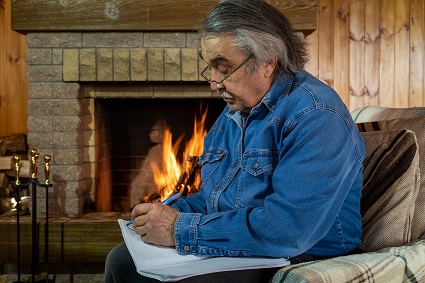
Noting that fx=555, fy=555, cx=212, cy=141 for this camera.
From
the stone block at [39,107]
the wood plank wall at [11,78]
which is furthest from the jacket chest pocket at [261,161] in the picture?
the wood plank wall at [11,78]

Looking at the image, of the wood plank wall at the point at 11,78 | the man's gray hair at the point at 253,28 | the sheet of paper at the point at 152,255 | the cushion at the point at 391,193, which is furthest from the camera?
the wood plank wall at the point at 11,78

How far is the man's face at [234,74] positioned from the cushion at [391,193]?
0.37 meters

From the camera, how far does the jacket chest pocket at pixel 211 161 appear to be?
139cm

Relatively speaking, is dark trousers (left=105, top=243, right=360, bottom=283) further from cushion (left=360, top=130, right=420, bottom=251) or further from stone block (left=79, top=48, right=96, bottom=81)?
stone block (left=79, top=48, right=96, bottom=81)

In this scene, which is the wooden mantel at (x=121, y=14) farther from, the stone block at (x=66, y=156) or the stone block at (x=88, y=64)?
the stone block at (x=66, y=156)

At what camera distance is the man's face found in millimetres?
1257

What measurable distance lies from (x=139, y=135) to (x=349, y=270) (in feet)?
7.08

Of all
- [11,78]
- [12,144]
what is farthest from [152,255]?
[11,78]

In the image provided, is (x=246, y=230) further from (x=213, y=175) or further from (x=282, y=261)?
(x=213, y=175)

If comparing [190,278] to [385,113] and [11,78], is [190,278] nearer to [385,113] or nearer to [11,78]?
[385,113]

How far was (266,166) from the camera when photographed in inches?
47.6

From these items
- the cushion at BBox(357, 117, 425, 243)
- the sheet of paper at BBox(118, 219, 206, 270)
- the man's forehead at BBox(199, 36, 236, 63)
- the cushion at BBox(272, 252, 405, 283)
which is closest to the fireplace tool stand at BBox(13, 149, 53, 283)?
the sheet of paper at BBox(118, 219, 206, 270)

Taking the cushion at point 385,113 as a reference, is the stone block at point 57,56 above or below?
above

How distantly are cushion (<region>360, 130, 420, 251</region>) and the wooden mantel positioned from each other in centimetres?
131
